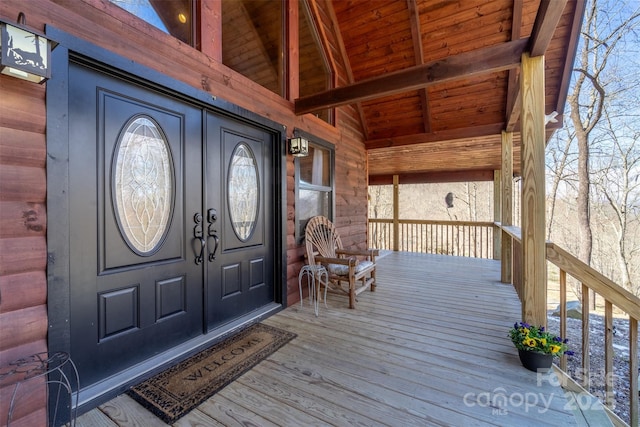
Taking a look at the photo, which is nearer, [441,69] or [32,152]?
[32,152]

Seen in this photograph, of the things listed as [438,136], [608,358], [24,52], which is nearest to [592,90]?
[438,136]

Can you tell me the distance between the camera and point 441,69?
96.3 inches

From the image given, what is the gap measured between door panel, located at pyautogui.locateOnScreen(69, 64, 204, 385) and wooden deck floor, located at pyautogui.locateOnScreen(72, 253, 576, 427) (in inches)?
17.8

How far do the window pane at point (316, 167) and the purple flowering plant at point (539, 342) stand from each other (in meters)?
2.77

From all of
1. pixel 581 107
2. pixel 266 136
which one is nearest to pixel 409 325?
pixel 266 136

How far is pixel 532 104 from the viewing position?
222cm

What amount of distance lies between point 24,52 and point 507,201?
5.19 meters

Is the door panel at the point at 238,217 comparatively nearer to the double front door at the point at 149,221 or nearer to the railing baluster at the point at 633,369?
the double front door at the point at 149,221

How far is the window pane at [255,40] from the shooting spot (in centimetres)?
264

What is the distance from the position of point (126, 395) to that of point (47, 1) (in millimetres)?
2323

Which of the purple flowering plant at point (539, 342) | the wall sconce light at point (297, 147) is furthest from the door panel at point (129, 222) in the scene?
the purple flowering plant at point (539, 342)

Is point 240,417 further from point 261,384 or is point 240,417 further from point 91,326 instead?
point 91,326

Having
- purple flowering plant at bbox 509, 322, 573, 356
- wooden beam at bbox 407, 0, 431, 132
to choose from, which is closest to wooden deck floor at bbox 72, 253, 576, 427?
purple flowering plant at bbox 509, 322, 573, 356

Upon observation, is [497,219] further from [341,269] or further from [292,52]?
[292,52]
